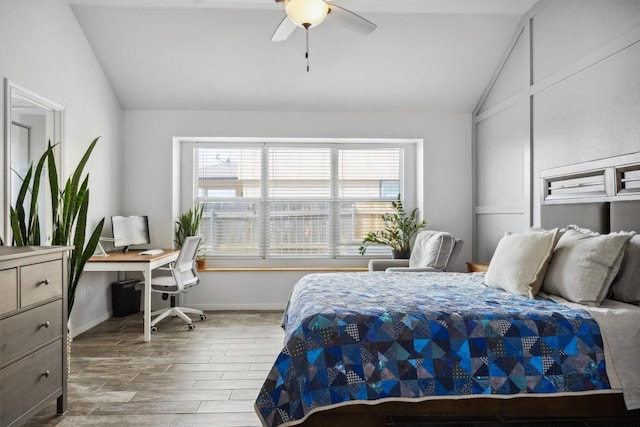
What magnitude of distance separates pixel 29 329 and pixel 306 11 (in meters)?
2.30

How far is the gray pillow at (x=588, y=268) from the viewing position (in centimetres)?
244

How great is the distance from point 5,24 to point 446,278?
141 inches

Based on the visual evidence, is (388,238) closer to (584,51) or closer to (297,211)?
(297,211)

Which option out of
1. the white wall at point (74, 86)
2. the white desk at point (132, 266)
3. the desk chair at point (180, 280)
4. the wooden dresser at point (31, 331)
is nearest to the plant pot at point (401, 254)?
the desk chair at point (180, 280)

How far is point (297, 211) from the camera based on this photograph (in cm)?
596

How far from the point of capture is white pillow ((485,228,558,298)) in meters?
2.71

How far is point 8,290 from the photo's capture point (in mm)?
2150

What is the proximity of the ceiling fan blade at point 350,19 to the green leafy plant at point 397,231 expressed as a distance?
2730mm

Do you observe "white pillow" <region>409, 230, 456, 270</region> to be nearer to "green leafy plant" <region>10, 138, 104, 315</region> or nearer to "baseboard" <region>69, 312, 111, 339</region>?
"green leafy plant" <region>10, 138, 104, 315</region>

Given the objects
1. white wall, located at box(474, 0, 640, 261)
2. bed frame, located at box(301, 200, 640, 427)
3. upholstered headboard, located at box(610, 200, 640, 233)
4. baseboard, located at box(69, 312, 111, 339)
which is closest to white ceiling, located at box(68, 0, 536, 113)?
white wall, located at box(474, 0, 640, 261)

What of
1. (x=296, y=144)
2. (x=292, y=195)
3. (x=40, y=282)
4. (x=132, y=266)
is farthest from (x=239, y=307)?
(x=40, y=282)

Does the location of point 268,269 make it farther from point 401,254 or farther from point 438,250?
point 438,250

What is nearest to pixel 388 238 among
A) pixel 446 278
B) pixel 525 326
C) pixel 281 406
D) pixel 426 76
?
pixel 426 76

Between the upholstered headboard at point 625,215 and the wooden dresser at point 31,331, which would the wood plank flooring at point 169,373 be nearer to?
the wooden dresser at point 31,331
